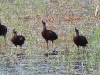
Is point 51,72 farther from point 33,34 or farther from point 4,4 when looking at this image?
point 4,4

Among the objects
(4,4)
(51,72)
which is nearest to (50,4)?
(4,4)

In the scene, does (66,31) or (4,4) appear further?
(4,4)

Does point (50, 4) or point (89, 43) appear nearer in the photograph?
point (89, 43)

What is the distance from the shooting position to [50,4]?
23.3 metres

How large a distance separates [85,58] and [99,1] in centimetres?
1041

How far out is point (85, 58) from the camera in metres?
14.1

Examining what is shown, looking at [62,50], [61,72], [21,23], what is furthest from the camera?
[21,23]

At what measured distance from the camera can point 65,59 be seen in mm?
13930

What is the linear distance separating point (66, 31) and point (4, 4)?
19.2ft

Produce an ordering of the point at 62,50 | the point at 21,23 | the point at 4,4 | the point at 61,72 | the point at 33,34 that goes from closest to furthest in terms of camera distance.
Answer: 1. the point at 61,72
2. the point at 62,50
3. the point at 33,34
4. the point at 21,23
5. the point at 4,4

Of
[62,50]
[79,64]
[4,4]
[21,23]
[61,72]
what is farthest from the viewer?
[4,4]

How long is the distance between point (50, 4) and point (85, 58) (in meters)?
9.49

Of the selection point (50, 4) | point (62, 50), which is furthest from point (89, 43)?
point (50, 4)

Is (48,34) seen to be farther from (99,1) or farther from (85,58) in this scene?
(99,1)
